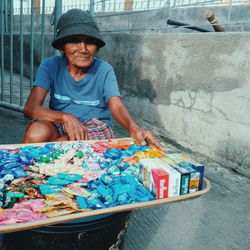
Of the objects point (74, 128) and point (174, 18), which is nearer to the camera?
point (74, 128)

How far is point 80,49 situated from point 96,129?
55 centimetres

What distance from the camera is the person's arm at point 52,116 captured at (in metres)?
1.61

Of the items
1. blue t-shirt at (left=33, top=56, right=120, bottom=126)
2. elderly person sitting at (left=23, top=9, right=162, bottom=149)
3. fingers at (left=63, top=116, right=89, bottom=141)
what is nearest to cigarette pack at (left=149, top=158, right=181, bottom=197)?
elderly person sitting at (left=23, top=9, right=162, bottom=149)

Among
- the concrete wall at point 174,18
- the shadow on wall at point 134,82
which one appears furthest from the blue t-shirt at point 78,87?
the concrete wall at point 174,18

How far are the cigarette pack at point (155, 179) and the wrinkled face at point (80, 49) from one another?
3.15ft

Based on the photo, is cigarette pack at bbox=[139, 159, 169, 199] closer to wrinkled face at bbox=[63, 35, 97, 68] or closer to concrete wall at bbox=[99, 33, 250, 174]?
wrinkled face at bbox=[63, 35, 97, 68]

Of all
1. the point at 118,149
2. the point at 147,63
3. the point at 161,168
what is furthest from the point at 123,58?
the point at 161,168

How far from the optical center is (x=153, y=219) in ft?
5.82

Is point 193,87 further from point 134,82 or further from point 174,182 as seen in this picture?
point 174,182

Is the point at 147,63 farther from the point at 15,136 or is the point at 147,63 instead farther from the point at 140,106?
the point at 15,136

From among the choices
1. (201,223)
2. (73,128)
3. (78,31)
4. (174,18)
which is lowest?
(201,223)

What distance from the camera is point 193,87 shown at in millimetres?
2730

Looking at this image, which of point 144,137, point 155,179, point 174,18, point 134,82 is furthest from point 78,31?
point 174,18

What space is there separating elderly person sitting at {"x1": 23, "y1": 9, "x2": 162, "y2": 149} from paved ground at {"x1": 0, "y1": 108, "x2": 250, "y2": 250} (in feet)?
1.91
